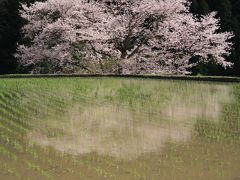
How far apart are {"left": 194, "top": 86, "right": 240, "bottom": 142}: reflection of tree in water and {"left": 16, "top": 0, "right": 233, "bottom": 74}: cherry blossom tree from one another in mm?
18078

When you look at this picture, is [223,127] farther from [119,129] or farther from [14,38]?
[14,38]

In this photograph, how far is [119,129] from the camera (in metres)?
9.87

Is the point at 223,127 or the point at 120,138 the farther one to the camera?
the point at 223,127

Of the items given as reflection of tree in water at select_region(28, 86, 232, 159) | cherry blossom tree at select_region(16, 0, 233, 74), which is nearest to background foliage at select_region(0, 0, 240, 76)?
cherry blossom tree at select_region(16, 0, 233, 74)

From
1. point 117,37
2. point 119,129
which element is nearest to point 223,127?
point 119,129

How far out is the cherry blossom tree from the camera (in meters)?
30.4

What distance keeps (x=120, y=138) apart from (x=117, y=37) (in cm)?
2288

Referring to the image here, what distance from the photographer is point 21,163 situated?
6770mm

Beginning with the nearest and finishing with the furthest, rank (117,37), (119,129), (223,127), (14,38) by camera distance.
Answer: (119,129) < (223,127) < (117,37) < (14,38)

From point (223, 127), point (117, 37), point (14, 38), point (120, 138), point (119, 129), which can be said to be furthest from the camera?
point (14, 38)

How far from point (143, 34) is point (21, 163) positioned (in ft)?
84.1

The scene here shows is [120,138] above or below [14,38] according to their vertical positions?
below

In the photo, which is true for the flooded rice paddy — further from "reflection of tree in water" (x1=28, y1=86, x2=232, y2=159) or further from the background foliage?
the background foliage

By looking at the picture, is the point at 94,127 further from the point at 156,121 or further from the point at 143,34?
the point at 143,34
